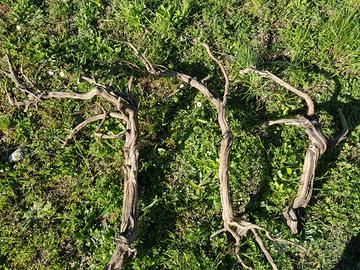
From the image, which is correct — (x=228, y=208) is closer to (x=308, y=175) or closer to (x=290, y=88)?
(x=308, y=175)

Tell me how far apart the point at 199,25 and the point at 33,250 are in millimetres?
2251

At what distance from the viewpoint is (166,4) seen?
3969 millimetres

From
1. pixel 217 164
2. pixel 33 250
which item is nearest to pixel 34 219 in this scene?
pixel 33 250

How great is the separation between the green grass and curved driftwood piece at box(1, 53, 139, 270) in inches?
6.9

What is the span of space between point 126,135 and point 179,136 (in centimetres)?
44

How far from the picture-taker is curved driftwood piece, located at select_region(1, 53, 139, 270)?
301 cm

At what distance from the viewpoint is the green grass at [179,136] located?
10.8 feet

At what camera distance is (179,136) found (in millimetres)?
3559

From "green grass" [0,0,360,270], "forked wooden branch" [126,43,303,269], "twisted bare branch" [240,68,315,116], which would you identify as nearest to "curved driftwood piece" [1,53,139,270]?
"green grass" [0,0,360,270]

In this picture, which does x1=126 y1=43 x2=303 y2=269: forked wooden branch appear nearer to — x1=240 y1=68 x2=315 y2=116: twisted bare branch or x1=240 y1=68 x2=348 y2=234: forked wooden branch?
x1=240 y1=68 x2=348 y2=234: forked wooden branch

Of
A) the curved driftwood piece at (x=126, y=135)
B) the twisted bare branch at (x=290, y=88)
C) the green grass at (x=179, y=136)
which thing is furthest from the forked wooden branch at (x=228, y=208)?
the curved driftwood piece at (x=126, y=135)

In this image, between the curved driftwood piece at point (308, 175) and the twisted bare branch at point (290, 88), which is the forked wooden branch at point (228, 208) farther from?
the twisted bare branch at point (290, 88)

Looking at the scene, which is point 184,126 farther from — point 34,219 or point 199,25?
point 34,219

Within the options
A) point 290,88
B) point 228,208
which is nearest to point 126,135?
point 228,208
